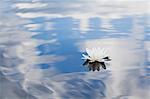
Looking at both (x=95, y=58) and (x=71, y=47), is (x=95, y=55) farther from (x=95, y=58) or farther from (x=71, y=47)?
(x=71, y=47)

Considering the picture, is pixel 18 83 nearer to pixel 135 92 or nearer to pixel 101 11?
pixel 135 92

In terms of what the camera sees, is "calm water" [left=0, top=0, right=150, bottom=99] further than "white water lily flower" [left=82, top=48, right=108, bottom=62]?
No

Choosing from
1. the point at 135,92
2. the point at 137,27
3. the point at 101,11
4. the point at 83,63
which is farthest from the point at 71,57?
the point at 101,11

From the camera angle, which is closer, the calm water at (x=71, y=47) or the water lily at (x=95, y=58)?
the calm water at (x=71, y=47)

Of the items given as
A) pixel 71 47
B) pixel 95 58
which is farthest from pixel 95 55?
pixel 71 47

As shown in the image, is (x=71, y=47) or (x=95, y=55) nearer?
(x=95, y=55)
